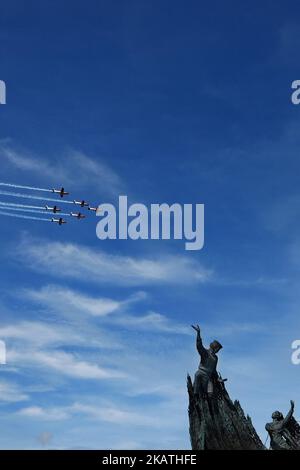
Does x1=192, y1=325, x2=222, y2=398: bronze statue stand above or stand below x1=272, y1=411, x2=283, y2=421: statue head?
above

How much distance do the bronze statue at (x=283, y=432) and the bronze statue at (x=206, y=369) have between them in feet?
20.8

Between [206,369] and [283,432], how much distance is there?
Result: 9.06 m

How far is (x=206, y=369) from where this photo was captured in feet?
178

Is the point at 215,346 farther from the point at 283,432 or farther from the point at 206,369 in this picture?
the point at 283,432

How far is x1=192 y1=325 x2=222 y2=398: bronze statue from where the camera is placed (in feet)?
176

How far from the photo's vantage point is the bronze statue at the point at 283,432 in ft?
173

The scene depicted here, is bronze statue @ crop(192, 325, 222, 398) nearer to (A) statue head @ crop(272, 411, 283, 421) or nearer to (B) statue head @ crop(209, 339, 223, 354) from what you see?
(B) statue head @ crop(209, 339, 223, 354)

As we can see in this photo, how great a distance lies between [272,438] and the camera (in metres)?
53.4

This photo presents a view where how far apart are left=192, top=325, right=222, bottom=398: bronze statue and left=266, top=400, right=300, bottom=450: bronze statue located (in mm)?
6341

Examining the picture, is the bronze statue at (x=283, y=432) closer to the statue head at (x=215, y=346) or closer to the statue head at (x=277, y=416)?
the statue head at (x=277, y=416)

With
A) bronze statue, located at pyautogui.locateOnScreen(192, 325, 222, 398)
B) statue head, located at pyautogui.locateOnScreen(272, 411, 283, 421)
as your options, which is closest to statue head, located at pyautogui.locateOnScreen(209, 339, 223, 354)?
bronze statue, located at pyautogui.locateOnScreen(192, 325, 222, 398)

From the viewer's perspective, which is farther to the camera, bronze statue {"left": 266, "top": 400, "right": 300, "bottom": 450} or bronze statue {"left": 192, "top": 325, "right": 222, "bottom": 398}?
bronze statue {"left": 192, "top": 325, "right": 222, "bottom": 398}
